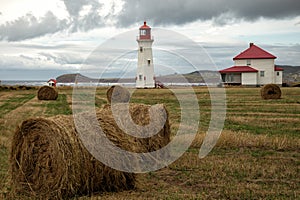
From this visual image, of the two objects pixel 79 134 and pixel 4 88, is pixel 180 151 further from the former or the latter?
pixel 4 88

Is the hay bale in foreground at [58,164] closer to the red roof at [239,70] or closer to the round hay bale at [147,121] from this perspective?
the round hay bale at [147,121]

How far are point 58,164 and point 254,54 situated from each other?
65406 mm

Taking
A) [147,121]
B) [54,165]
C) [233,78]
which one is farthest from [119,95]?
[233,78]

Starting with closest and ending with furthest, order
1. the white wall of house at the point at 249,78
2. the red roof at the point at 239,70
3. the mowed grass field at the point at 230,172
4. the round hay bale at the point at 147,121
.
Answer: the mowed grass field at the point at 230,172, the round hay bale at the point at 147,121, the red roof at the point at 239,70, the white wall of house at the point at 249,78

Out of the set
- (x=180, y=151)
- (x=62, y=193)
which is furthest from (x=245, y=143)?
(x=62, y=193)

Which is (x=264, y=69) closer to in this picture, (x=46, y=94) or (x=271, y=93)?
(x=271, y=93)

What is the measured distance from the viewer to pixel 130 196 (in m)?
8.21

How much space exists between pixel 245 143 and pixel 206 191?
5532mm

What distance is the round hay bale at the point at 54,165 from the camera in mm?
8039

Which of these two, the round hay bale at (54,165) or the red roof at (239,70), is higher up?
the red roof at (239,70)

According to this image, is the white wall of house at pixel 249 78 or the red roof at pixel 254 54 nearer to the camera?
the white wall of house at pixel 249 78

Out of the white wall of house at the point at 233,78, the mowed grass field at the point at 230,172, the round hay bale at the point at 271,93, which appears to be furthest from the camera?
the white wall of house at the point at 233,78

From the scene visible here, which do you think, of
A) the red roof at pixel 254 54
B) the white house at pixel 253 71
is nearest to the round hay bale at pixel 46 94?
the white house at pixel 253 71

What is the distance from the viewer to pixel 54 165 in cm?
811
